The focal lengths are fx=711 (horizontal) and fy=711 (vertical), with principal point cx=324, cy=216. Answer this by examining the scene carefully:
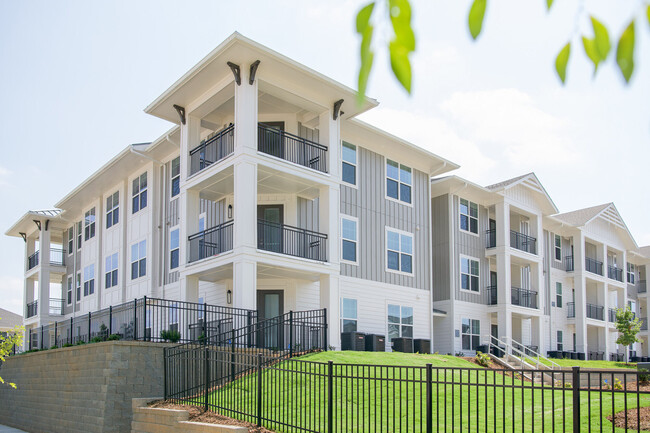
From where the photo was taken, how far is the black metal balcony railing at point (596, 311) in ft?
137

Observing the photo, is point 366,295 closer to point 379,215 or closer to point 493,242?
point 379,215

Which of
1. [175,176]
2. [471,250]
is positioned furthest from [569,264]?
[175,176]

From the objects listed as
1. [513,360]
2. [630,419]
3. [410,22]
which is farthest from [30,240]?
[410,22]

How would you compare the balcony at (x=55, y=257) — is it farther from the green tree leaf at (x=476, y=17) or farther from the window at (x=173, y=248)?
the green tree leaf at (x=476, y=17)

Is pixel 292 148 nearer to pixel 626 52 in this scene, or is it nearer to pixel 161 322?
pixel 161 322

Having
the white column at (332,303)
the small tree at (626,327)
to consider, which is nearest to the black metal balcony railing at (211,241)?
the white column at (332,303)

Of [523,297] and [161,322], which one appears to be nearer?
[161,322]

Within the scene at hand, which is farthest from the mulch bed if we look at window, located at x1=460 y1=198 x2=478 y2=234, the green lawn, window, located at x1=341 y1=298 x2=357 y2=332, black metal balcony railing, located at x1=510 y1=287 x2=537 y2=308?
black metal balcony railing, located at x1=510 y1=287 x2=537 y2=308

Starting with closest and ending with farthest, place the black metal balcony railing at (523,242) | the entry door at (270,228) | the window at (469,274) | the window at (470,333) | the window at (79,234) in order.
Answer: the entry door at (270,228) < the window at (470,333) < the window at (469,274) < the black metal balcony railing at (523,242) < the window at (79,234)

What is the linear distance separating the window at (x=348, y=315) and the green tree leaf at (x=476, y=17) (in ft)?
77.4

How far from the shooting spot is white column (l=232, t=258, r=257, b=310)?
20453 mm

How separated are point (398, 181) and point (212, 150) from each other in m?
8.31

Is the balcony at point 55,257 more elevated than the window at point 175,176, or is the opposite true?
the window at point 175,176

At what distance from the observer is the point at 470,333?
31.9 metres
